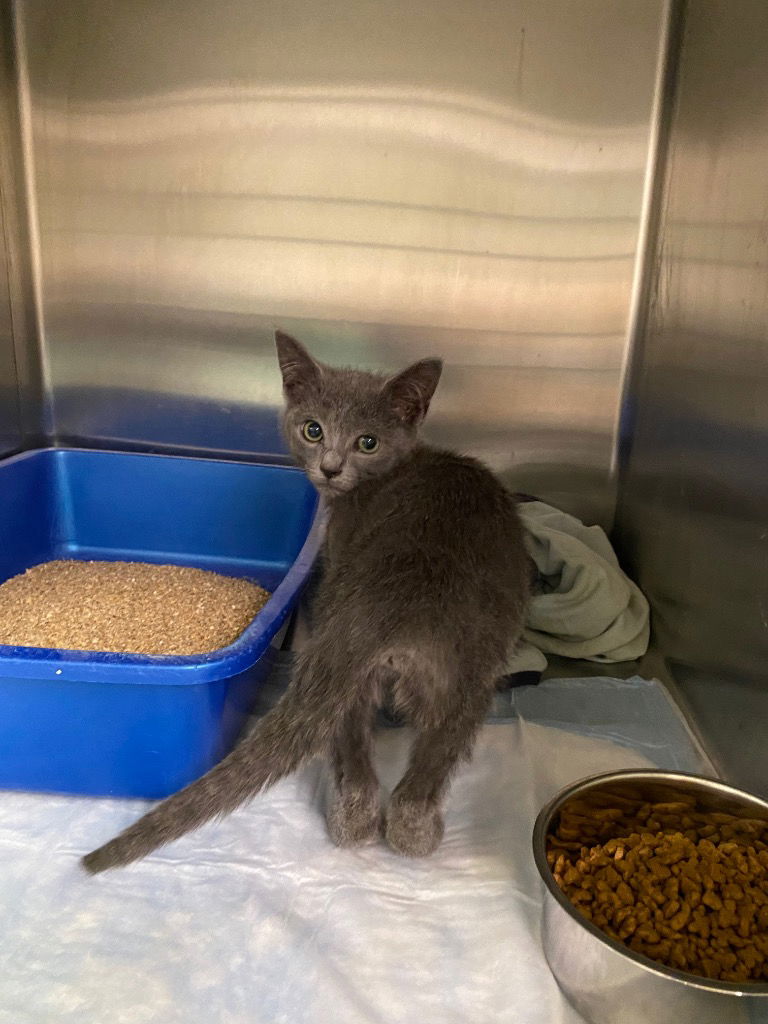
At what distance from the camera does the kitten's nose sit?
137cm

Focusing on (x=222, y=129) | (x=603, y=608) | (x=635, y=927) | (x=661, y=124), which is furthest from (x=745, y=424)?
(x=222, y=129)

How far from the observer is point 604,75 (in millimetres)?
1693

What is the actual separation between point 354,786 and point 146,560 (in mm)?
945

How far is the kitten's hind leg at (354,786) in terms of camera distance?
108 cm

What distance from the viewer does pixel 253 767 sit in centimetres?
94

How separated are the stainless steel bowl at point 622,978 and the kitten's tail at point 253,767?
291mm

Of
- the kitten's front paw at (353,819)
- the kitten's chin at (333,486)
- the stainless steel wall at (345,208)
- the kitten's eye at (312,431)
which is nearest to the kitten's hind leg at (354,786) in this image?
the kitten's front paw at (353,819)

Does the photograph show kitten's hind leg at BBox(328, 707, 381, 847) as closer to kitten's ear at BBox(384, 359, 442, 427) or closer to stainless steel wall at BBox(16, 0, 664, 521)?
kitten's ear at BBox(384, 359, 442, 427)

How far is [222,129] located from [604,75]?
34.0 inches

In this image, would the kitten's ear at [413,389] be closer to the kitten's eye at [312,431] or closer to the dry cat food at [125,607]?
the kitten's eye at [312,431]

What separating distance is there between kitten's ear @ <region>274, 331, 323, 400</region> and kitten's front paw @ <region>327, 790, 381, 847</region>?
0.73 m

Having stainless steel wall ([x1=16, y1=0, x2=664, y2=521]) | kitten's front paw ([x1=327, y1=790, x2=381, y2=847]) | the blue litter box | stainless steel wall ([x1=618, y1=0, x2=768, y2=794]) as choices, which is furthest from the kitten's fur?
stainless steel wall ([x1=16, y1=0, x2=664, y2=521])

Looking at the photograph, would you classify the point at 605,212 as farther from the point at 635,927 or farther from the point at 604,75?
the point at 635,927

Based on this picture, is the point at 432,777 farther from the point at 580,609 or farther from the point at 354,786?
the point at 580,609
